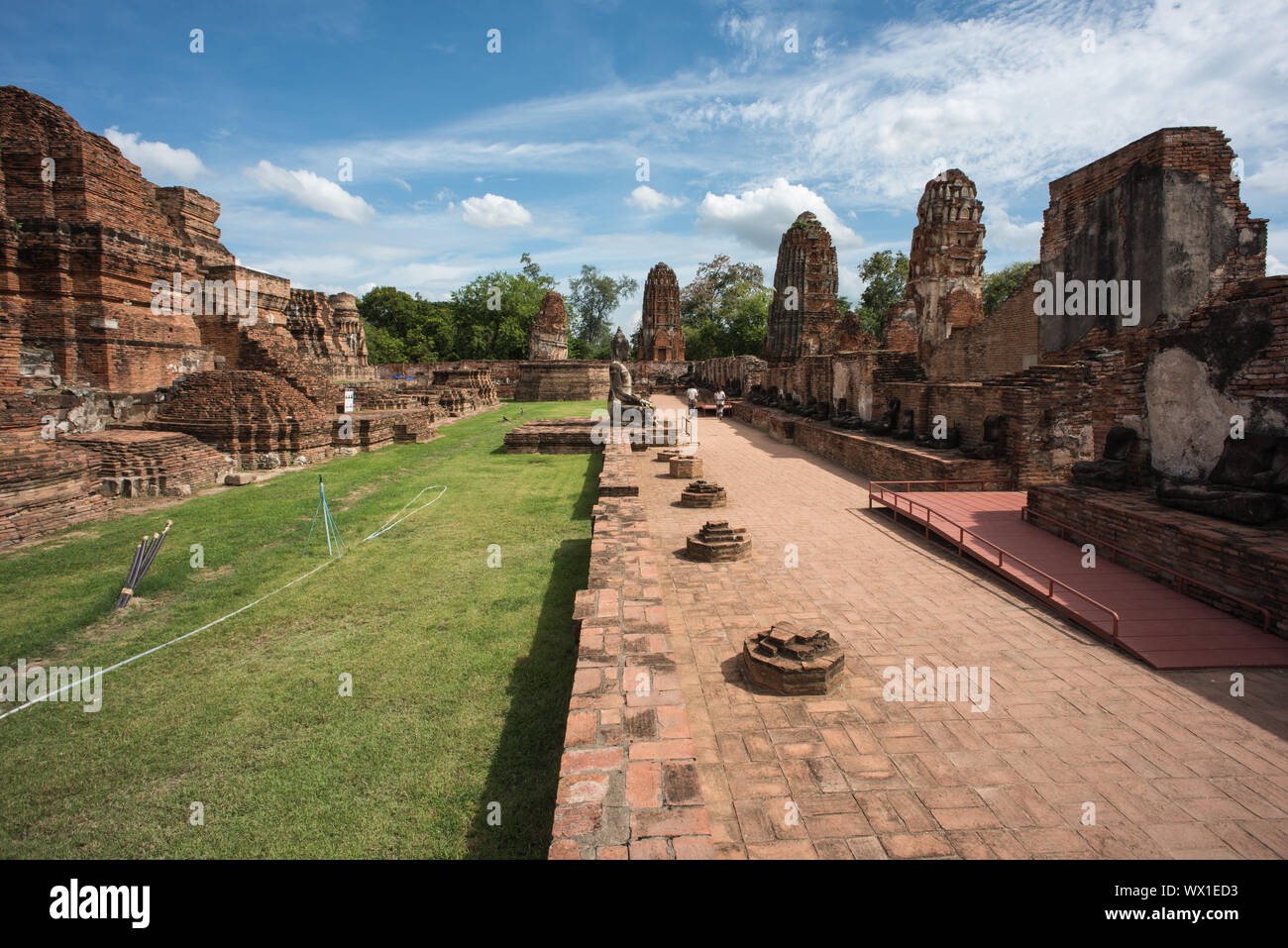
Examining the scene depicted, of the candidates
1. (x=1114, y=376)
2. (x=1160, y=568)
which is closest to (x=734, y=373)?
(x=1114, y=376)

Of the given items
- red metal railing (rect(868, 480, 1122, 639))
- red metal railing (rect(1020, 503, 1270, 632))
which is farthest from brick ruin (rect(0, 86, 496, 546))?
red metal railing (rect(1020, 503, 1270, 632))

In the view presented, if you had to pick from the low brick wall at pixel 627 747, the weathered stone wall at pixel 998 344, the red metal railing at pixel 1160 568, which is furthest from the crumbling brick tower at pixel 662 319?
the low brick wall at pixel 627 747

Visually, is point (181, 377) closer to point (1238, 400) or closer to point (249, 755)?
point (249, 755)

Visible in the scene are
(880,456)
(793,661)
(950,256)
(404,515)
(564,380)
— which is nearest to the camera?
(793,661)

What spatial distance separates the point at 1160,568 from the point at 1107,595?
0.52 m

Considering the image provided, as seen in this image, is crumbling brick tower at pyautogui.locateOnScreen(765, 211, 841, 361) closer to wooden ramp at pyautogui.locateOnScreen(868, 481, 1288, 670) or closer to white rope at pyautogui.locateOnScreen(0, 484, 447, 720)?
wooden ramp at pyautogui.locateOnScreen(868, 481, 1288, 670)

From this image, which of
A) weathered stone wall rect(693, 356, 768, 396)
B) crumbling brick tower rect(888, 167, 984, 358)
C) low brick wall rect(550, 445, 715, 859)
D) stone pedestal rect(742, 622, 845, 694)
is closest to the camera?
low brick wall rect(550, 445, 715, 859)

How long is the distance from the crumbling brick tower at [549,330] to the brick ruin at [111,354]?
2337 cm

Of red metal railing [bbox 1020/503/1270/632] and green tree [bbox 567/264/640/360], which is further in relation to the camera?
green tree [bbox 567/264/640/360]

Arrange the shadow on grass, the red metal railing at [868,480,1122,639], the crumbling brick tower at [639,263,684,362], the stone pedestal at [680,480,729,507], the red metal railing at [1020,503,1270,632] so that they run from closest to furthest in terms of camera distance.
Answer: the shadow on grass, the red metal railing at [1020,503,1270,632], the red metal railing at [868,480,1122,639], the stone pedestal at [680,480,729,507], the crumbling brick tower at [639,263,684,362]

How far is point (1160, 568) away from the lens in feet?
16.7

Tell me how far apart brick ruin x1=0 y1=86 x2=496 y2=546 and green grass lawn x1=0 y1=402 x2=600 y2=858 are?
149 cm

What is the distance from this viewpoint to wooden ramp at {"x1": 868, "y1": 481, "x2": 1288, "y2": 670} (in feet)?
13.6

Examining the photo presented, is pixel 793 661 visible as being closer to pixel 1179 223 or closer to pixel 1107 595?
pixel 1107 595
